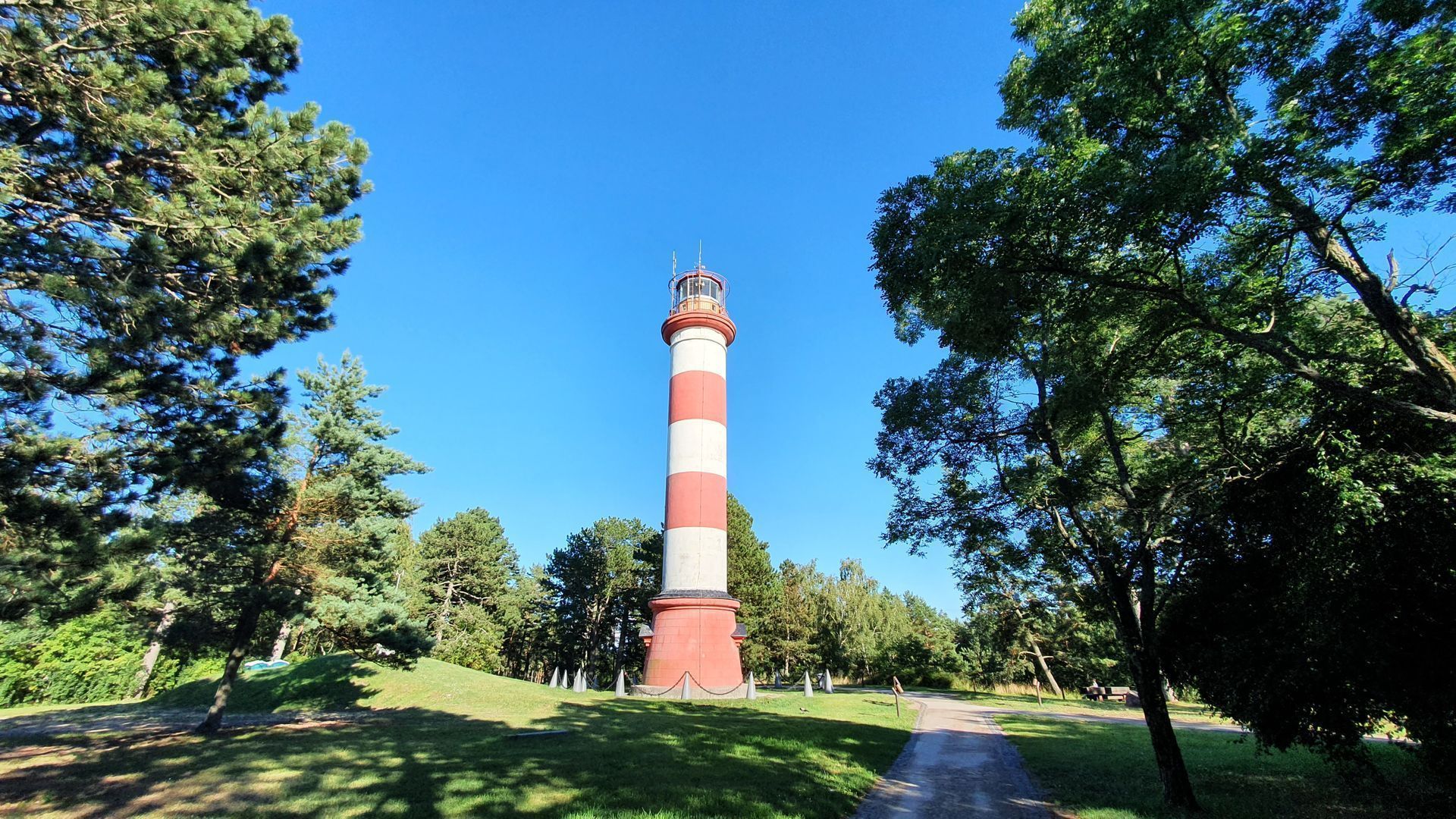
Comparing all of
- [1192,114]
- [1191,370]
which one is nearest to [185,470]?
[1192,114]

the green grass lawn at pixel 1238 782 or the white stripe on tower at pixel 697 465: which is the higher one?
the white stripe on tower at pixel 697 465

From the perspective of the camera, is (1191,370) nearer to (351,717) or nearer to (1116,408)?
(1116,408)

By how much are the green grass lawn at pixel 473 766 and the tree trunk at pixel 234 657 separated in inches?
27.2

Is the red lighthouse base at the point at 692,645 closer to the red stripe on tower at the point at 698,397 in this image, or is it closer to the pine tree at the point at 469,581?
the red stripe on tower at the point at 698,397

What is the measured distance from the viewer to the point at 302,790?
28.0 ft

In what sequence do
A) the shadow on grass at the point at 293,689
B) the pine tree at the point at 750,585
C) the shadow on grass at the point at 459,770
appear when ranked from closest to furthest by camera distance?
the shadow on grass at the point at 459,770
the shadow on grass at the point at 293,689
the pine tree at the point at 750,585

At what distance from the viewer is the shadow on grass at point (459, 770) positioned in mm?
7855

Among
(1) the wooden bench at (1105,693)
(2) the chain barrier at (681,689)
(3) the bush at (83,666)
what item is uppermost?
(3) the bush at (83,666)

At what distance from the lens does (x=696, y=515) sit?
26062mm

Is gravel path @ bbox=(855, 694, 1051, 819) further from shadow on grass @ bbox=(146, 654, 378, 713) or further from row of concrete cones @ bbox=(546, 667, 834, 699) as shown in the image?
shadow on grass @ bbox=(146, 654, 378, 713)

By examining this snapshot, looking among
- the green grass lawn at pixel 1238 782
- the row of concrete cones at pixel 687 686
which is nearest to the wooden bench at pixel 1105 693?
the row of concrete cones at pixel 687 686

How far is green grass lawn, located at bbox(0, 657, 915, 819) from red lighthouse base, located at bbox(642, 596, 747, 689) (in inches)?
191

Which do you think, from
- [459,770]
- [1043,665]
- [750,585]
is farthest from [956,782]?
[750,585]

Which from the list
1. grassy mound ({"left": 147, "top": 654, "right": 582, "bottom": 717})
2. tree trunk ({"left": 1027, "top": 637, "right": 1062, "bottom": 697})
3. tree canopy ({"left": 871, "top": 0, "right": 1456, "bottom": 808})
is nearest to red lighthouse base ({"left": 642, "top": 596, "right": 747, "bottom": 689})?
grassy mound ({"left": 147, "top": 654, "right": 582, "bottom": 717})
